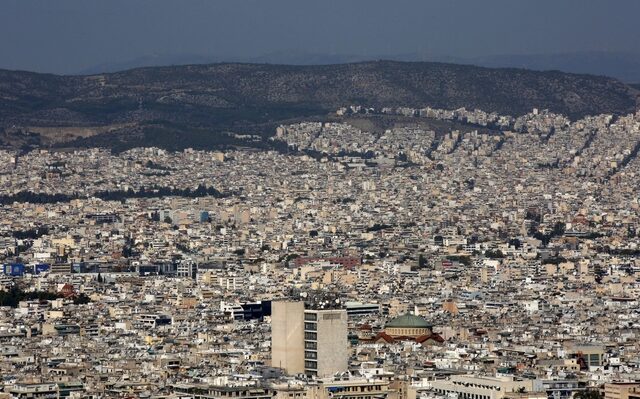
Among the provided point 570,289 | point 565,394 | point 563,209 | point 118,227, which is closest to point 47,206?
point 118,227

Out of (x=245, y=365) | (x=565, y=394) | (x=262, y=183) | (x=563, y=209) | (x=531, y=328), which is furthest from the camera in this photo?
(x=262, y=183)

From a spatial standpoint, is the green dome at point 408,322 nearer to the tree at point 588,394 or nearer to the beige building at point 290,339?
the beige building at point 290,339

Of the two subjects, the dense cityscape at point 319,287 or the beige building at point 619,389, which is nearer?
the beige building at point 619,389

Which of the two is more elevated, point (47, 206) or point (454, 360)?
point (47, 206)

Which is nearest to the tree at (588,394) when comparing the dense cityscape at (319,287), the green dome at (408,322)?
the dense cityscape at (319,287)

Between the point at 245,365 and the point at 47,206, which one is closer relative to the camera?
the point at 245,365

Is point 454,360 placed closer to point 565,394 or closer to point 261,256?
point 565,394

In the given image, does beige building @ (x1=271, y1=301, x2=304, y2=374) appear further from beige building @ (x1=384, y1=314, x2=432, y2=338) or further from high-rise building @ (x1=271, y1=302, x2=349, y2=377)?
beige building @ (x1=384, y1=314, x2=432, y2=338)
